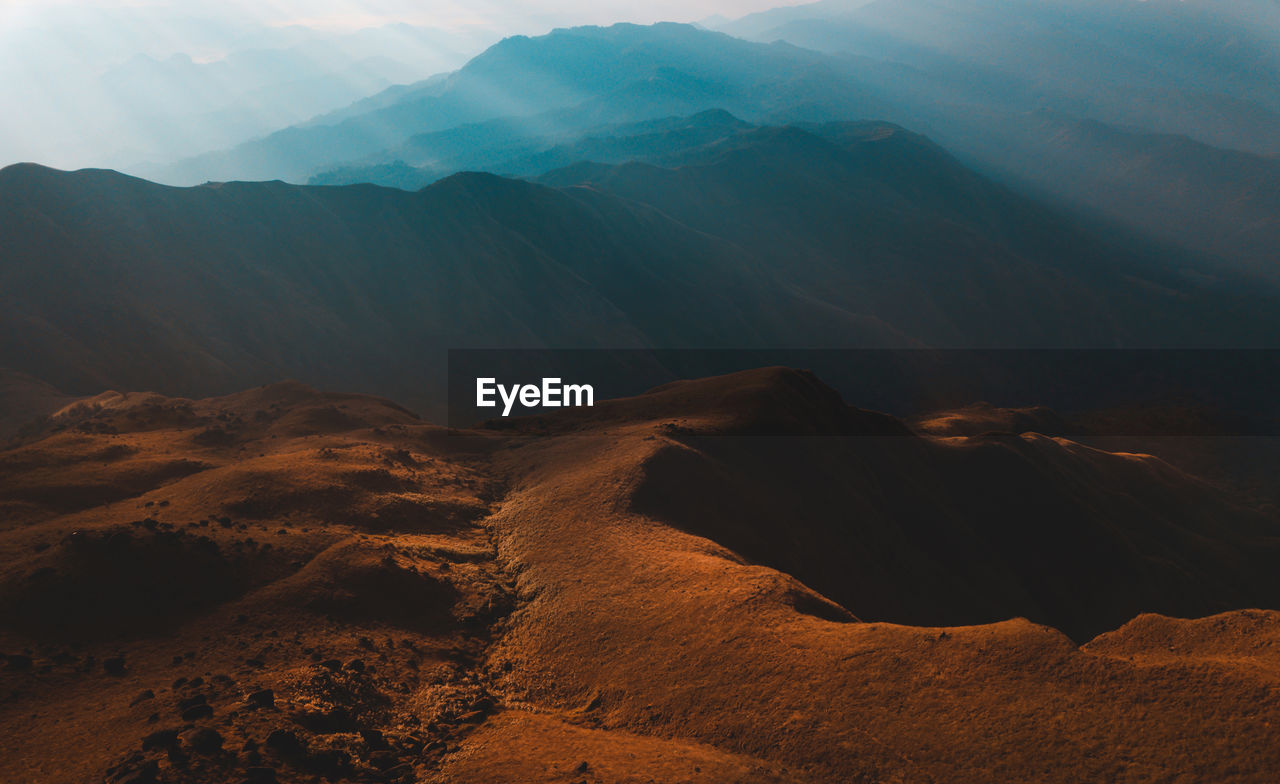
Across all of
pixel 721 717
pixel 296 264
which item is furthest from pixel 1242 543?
pixel 296 264

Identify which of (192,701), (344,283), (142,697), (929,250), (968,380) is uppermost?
(929,250)

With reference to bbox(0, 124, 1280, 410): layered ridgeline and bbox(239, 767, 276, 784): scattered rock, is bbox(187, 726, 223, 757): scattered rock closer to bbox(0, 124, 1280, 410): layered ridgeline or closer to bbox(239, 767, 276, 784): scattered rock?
bbox(239, 767, 276, 784): scattered rock

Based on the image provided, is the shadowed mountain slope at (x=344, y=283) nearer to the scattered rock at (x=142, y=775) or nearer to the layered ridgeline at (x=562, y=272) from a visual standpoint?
the layered ridgeline at (x=562, y=272)

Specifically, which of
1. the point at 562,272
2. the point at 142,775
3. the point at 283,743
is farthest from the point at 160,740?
the point at 562,272

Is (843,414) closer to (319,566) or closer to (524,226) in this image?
(319,566)

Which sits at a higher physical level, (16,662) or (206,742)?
(206,742)

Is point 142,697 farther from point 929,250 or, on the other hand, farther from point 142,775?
point 929,250

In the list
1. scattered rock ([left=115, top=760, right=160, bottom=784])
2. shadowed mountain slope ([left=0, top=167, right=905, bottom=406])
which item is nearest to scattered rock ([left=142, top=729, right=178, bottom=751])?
scattered rock ([left=115, top=760, right=160, bottom=784])

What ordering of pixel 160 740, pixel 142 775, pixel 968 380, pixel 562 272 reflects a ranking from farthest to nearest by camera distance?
pixel 968 380 < pixel 562 272 < pixel 160 740 < pixel 142 775

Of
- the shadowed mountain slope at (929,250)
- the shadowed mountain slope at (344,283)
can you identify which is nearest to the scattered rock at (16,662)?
the shadowed mountain slope at (344,283)

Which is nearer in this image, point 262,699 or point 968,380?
point 262,699
